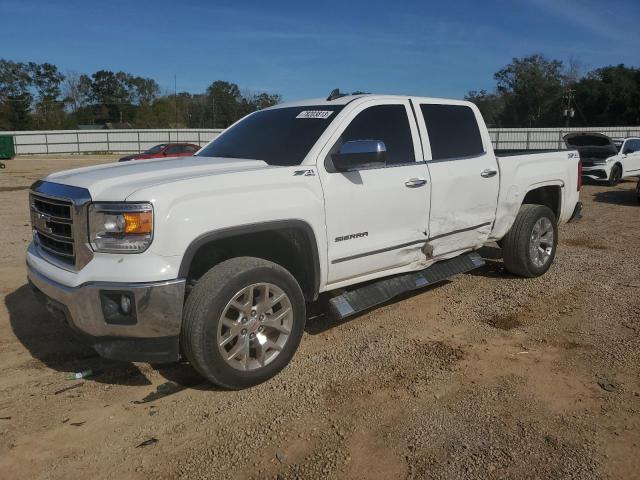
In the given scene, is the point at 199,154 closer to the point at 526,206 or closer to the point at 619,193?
the point at 526,206

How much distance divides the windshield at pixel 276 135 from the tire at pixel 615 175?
1578 cm

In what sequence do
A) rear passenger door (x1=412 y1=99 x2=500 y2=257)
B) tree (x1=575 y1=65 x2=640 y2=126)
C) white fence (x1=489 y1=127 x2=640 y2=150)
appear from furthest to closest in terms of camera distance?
tree (x1=575 y1=65 x2=640 y2=126)
white fence (x1=489 y1=127 x2=640 y2=150)
rear passenger door (x1=412 y1=99 x2=500 y2=257)

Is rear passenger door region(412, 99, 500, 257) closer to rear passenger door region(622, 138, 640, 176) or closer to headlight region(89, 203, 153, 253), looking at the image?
headlight region(89, 203, 153, 253)

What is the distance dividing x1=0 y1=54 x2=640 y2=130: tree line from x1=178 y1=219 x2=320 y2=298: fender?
5983 cm

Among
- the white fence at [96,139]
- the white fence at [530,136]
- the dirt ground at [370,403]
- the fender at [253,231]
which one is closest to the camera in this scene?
the dirt ground at [370,403]

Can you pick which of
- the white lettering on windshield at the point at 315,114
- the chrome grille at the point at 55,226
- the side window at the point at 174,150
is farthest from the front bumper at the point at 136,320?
the side window at the point at 174,150

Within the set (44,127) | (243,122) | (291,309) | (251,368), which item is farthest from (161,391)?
(44,127)

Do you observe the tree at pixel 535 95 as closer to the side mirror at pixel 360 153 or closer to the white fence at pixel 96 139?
the white fence at pixel 96 139

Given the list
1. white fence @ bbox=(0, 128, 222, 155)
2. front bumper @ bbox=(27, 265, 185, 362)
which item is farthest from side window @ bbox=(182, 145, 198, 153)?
front bumper @ bbox=(27, 265, 185, 362)

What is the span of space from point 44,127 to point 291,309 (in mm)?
76891

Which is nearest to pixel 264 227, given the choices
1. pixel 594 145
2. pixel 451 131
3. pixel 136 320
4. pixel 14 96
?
pixel 136 320

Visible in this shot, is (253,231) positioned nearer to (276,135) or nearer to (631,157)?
(276,135)

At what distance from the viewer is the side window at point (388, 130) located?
14.4ft

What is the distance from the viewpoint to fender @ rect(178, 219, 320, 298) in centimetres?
325
